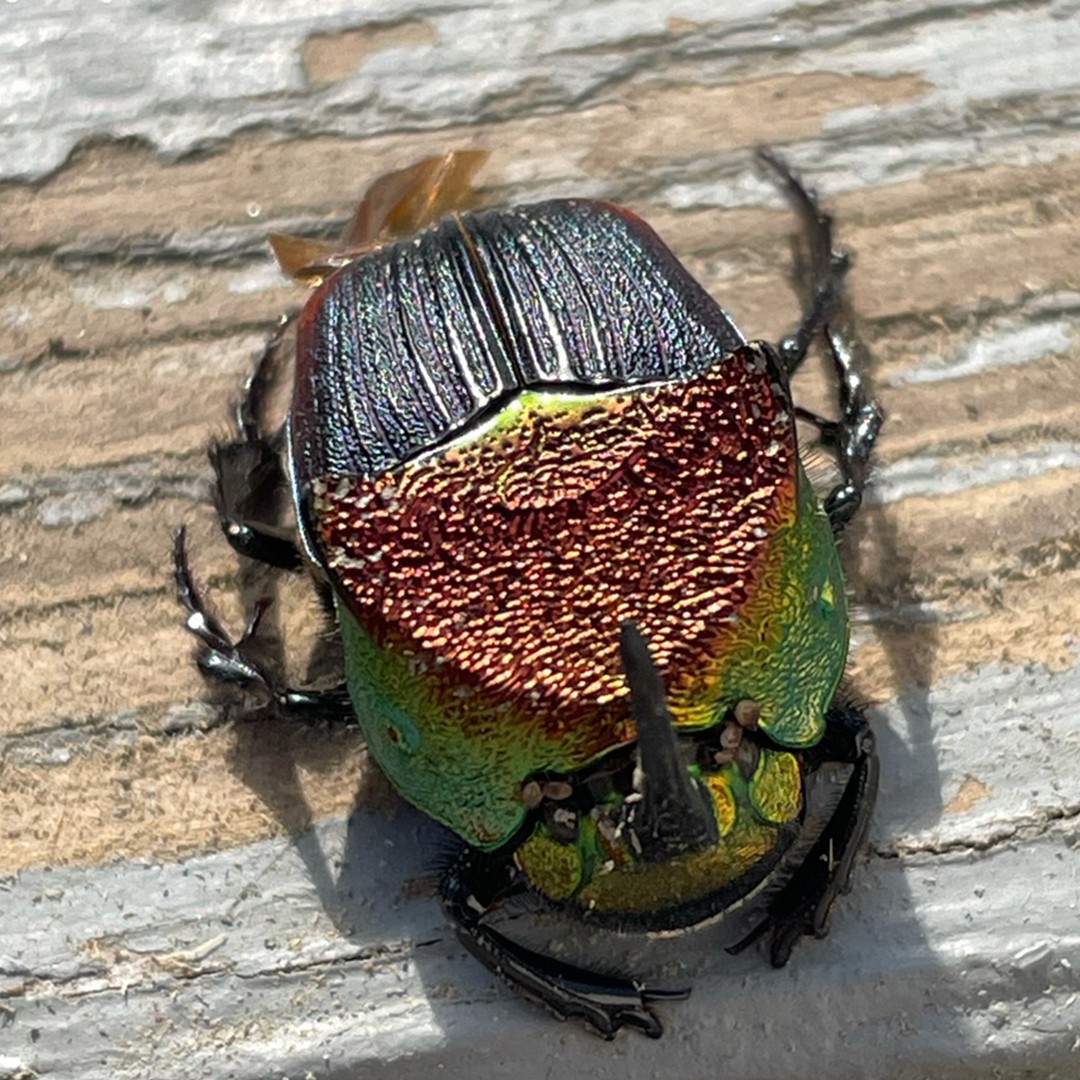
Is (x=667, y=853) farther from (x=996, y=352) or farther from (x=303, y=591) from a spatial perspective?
(x=996, y=352)

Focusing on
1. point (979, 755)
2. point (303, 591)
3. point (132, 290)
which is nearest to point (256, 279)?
point (132, 290)

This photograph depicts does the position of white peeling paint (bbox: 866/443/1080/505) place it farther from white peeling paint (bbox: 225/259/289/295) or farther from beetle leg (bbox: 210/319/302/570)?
white peeling paint (bbox: 225/259/289/295)

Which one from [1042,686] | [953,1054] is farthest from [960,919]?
[1042,686]

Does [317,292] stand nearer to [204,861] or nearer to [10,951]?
[204,861]

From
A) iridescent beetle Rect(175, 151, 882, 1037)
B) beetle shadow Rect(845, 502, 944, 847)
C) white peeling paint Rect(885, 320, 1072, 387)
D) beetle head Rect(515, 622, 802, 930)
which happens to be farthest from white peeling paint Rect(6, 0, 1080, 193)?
beetle head Rect(515, 622, 802, 930)

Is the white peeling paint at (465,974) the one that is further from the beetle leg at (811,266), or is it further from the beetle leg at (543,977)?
the beetle leg at (811,266)

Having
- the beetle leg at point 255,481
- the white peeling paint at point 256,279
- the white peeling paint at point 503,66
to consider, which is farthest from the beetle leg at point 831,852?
the white peeling paint at point 256,279
